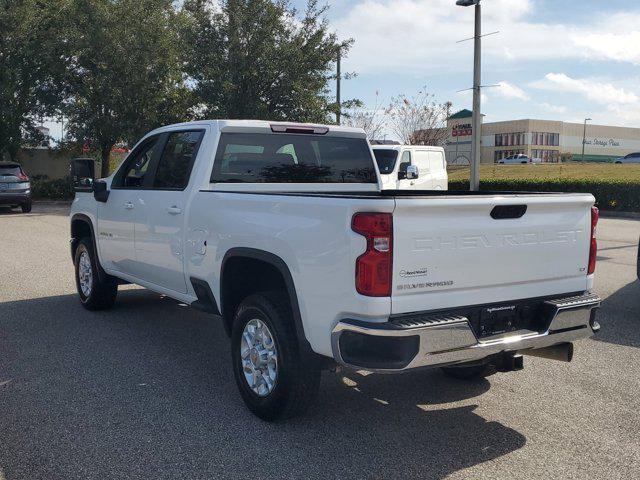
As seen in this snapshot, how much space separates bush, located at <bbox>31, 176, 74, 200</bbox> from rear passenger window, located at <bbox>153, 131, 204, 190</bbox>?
24754 millimetres

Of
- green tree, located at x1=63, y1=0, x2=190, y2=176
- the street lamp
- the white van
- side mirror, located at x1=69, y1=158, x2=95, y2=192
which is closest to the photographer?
side mirror, located at x1=69, y1=158, x2=95, y2=192

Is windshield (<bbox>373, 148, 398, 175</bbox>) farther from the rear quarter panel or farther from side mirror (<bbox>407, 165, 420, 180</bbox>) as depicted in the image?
the rear quarter panel

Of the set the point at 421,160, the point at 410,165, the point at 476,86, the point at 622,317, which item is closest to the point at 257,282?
the point at 622,317

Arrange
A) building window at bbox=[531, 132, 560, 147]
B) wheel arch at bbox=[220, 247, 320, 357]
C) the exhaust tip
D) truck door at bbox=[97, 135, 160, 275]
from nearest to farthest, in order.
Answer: wheel arch at bbox=[220, 247, 320, 357]
the exhaust tip
truck door at bbox=[97, 135, 160, 275]
building window at bbox=[531, 132, 560, 147]

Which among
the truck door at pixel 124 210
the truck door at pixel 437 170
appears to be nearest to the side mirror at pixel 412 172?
the truck door at pixel 437 170

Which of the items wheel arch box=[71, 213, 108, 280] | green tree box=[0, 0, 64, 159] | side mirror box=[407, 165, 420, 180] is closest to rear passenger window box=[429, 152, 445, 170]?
side mirror box=[407, 165, 420, 180]

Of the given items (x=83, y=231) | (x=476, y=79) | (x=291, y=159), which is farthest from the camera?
(x=476, y=79)

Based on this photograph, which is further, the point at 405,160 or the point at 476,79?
the point at 476,79

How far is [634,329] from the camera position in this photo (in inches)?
270

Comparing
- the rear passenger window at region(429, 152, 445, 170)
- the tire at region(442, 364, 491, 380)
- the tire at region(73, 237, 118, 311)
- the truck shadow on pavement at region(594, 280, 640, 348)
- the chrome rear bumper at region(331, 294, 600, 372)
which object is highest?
the rear passenger window at region(429, 152, 445, 170)

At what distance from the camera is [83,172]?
714 centimetres

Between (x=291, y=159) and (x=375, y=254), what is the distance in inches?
94.3

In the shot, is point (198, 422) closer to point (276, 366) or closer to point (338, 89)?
point (276, 366)

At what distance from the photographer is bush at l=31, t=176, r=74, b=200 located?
29.0 meters
